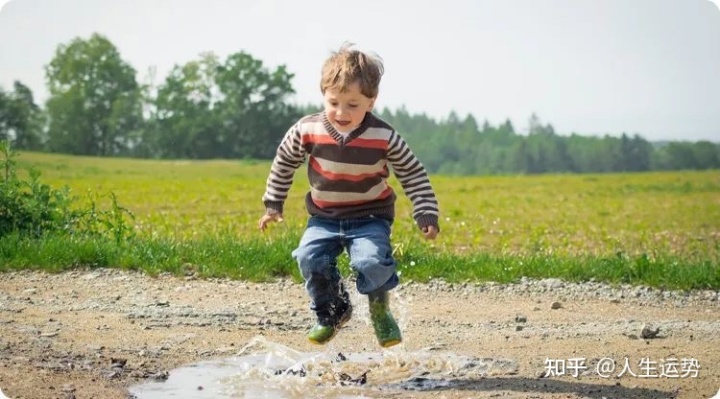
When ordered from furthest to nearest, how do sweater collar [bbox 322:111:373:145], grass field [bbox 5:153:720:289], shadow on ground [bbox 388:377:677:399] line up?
grass field [bbox 5:153:720:289], sweater collar [bbox 322:111:373:145], shadow on ground [bbox 388:377:677:399]

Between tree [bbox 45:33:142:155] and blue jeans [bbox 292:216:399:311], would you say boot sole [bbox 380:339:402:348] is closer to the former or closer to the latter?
blue jeans [bbox 292:216:399:311]

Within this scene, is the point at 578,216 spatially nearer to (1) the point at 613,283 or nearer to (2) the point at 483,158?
(2) the point at 483,158

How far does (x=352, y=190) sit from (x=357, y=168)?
0.36 ft

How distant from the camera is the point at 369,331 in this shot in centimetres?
684

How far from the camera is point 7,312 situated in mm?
7105

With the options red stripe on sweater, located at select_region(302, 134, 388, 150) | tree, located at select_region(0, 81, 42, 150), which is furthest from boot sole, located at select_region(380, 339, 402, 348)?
tree, located at select_region(0, 81, 42, 150)

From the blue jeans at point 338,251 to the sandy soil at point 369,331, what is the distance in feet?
1.52

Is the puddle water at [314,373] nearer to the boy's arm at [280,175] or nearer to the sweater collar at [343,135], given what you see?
the boy's arm at [280,175]

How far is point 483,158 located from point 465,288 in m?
14.4

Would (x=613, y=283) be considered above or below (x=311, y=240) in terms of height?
below

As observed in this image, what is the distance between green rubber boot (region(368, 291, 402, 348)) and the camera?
560 centimetres

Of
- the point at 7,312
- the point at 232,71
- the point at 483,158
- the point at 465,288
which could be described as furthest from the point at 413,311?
the point at 483,158

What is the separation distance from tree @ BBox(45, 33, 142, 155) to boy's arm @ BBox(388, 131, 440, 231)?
8016mm

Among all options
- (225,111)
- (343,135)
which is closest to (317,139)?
(343,135)
